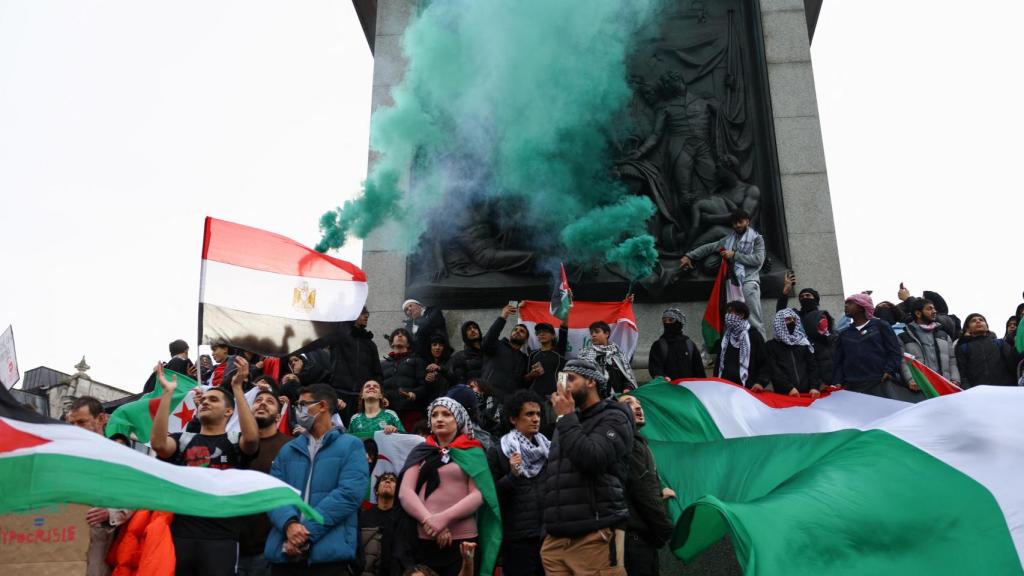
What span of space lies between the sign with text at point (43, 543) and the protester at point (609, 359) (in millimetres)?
5601

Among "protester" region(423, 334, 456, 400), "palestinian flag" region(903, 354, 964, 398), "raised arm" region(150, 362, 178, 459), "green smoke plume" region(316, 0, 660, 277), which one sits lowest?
"raised arm" region(150, 362, 178, 459)

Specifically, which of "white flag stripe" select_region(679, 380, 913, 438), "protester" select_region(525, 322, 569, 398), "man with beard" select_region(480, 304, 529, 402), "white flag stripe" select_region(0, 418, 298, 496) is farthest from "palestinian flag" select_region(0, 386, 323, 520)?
"man with beard" select_region(480, 304, 529, 402)

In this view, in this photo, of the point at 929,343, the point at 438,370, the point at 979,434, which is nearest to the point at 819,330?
the point at 929,343

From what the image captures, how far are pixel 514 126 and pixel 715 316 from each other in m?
3.96

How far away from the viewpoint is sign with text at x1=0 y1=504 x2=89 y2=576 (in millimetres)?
5742

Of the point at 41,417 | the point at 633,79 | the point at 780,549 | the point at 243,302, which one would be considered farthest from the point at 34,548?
the point at 633,79

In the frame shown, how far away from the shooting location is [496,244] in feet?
44.6

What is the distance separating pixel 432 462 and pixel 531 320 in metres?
5.14

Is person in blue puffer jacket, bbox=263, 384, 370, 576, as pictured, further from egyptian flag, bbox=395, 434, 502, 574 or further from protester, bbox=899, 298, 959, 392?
protester, bbox=899, 298, 959, 392

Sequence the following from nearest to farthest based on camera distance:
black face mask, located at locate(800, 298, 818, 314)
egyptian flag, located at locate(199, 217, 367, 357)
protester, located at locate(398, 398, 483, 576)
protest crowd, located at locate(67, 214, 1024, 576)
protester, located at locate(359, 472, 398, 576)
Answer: protest crowd, located at locate(67, 214, 1024, 576), protester, located at locate(398, 398, 483, 576), protester, located at locate(359, 472, 398, 576), egyptian flag, located at locate(199, 217, 367, 357), black face mask, located at locate(800, 298, 818, 314)

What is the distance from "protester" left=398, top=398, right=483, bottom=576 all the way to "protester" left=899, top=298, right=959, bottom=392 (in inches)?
256

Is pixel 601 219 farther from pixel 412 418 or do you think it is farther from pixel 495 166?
pixel 412 418

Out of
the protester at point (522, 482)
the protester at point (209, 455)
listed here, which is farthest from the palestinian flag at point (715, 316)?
the protester at point (209, 455)

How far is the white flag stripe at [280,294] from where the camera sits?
8.61 m
